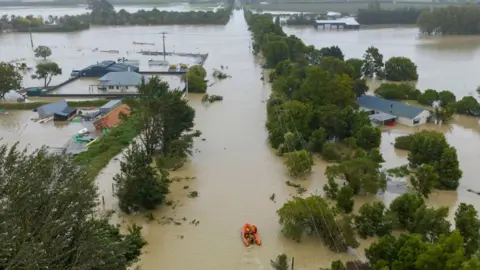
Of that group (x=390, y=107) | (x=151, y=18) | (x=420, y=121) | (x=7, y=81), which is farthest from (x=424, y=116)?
(x=151, y=18)

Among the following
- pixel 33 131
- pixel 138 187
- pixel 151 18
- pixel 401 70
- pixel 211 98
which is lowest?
pixel 33 131

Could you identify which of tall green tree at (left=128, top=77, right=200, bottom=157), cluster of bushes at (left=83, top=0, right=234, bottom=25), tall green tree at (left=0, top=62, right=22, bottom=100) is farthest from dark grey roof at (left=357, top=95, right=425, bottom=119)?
cluster of bushes at (left=83, top=0, right=234, bottom=25)

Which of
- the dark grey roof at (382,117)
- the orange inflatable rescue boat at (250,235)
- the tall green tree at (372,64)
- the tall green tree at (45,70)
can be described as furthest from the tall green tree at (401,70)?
the orange inflatable rescue boat at (250,235)

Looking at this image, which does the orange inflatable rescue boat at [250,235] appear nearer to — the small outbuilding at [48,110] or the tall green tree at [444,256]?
the tall green tree at [444,256]

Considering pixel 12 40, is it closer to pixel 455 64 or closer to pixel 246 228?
pixel 455 64

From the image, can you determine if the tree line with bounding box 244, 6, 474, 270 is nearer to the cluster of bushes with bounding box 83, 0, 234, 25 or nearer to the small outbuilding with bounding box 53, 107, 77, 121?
the small outbuilding with bounding box 53, 107, 77, 121

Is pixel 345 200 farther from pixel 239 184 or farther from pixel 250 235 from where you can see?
pixel 239 184
